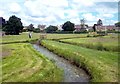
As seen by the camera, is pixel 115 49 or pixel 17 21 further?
pixel 17 21

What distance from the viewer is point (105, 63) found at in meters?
28.7

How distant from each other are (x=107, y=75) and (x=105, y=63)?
5.95 m

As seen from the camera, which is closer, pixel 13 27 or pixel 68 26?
pixel 13 27

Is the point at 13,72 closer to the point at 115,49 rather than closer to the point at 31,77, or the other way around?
the point at 31,77

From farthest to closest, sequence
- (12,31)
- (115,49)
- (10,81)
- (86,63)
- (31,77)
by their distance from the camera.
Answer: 1. (12,31)
2. (115,49)
3. (86,63)
4. (31,77)
5. (10,81)

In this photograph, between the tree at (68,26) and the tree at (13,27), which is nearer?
the tree at (13,27)

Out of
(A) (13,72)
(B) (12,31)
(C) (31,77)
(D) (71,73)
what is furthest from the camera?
(B) (12,31)

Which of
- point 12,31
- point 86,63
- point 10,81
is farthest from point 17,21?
point 10,81

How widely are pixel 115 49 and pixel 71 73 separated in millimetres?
15849

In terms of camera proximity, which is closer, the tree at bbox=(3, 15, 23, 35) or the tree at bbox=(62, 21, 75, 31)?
the tree at bbox=(3, 15, 23, 35)

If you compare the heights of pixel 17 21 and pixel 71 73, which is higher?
pixel 17 21

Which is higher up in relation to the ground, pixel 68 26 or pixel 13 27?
pixel 13 27

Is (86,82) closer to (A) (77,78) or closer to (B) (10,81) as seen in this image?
(A) (77,78)

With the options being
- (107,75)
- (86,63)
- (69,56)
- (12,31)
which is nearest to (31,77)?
(107,75)
